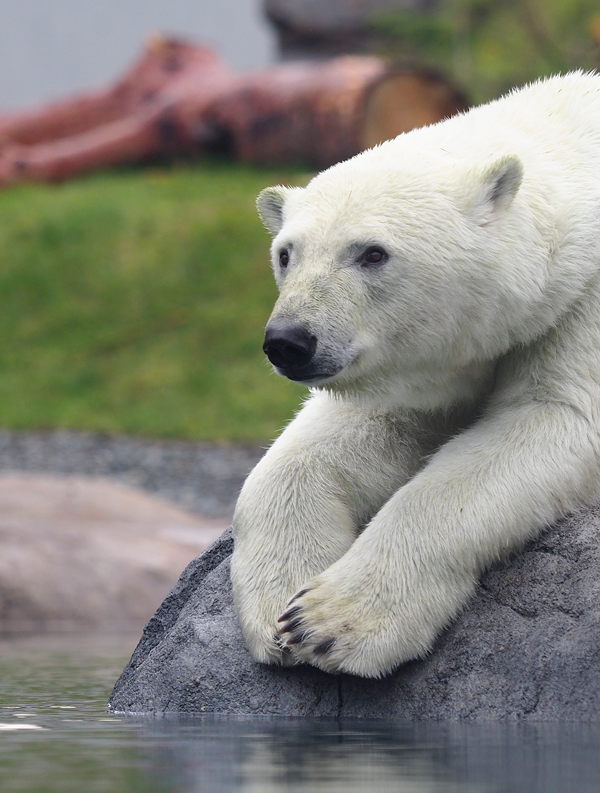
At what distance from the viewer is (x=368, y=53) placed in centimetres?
2328

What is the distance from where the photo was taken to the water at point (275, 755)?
2.53 m

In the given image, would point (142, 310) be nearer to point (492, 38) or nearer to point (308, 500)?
point (492, 38)

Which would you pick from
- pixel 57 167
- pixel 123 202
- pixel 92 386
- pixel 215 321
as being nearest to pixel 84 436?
pixel 92 386

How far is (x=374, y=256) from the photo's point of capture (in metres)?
3.49

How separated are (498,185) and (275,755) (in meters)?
1.59

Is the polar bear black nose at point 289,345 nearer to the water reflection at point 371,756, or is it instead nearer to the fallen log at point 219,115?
the water reflection at point 371,756

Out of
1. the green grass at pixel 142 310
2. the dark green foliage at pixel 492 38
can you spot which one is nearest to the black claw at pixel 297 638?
the green grass at pixel 142 310

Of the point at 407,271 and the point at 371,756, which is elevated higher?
the point at 407,271

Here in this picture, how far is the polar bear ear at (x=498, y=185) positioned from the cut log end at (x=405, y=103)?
1325 cm

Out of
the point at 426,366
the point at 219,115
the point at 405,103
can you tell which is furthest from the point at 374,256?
the point at 219,115

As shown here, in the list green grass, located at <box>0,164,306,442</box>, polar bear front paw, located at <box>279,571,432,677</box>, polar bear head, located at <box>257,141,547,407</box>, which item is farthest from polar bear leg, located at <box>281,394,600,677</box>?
green grass, located at <box>0,164,306,442</box>

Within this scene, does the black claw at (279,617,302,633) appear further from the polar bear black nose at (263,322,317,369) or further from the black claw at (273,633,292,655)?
the polar bear black nose at (263,322,317,369)

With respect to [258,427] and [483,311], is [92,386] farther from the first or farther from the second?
[483,311]

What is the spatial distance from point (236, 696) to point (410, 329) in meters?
1.13
